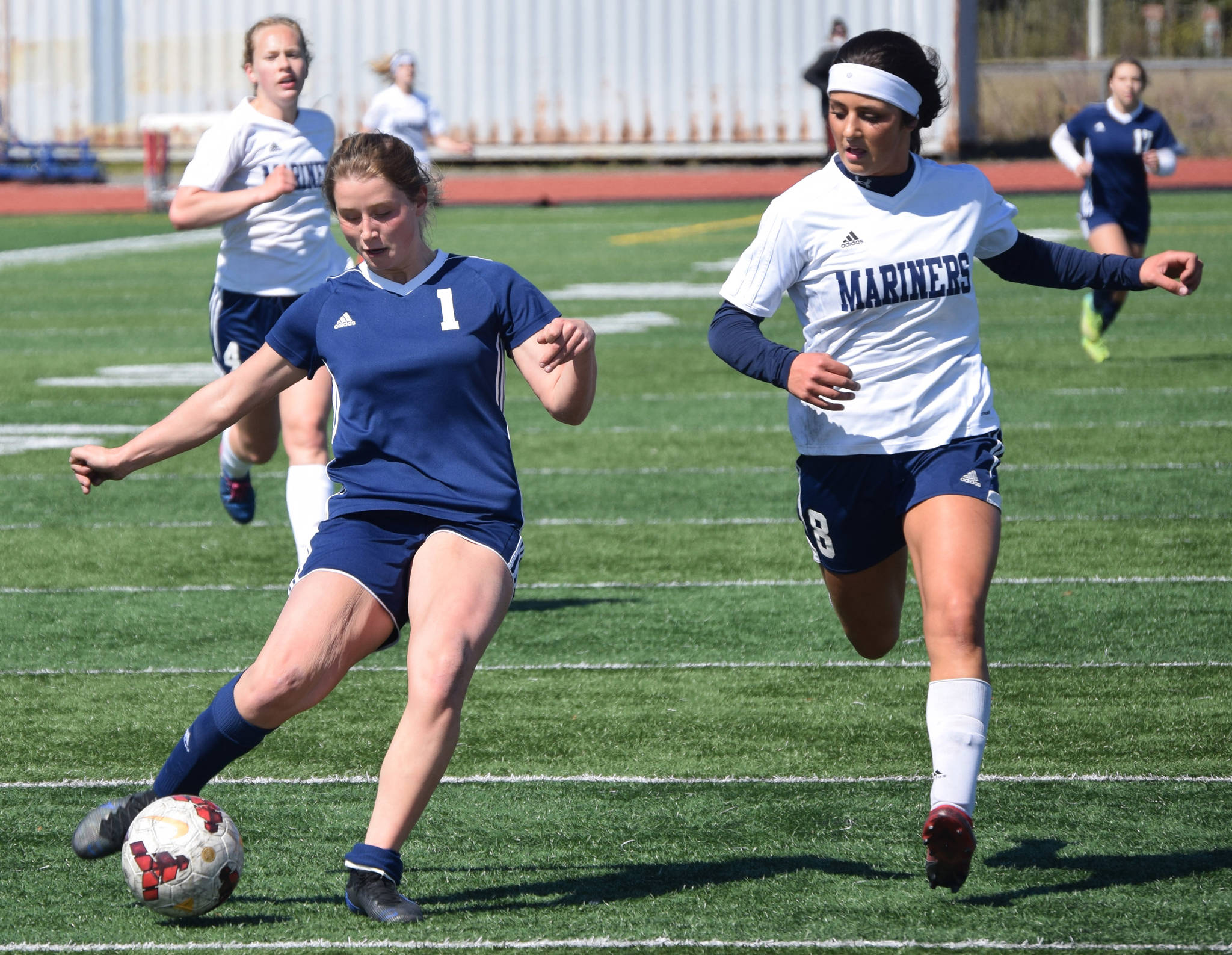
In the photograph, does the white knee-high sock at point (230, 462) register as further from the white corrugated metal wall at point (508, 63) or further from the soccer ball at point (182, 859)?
Answer: the white corrugated metal wall at point (508, 63)

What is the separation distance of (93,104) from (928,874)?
38154 millimetres

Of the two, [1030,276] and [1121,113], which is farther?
[1121,113]

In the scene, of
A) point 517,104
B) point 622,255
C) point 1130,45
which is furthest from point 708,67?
point 622,255

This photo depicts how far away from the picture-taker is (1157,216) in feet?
82.0

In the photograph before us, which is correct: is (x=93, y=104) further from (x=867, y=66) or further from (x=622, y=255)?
(x=867, y=66)

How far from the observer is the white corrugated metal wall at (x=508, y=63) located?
37.6 meters

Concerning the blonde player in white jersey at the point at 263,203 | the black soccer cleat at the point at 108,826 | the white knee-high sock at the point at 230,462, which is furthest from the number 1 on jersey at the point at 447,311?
the white knee-high sock at the point at 230,462

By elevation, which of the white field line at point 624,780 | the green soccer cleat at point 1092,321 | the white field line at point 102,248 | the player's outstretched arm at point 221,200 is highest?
→ the player's outstretched arm at point 221,200

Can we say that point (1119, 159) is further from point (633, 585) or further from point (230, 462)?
point (230, 462)

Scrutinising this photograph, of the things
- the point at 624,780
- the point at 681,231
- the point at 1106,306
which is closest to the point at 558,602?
the point at 624,780

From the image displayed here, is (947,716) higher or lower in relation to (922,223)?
lower

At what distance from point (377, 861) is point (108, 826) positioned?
78cm

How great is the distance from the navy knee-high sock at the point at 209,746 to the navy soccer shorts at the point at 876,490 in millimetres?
1554

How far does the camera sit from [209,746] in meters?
4.36
